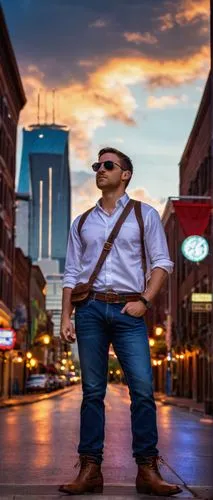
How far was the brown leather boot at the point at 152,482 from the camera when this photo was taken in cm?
585

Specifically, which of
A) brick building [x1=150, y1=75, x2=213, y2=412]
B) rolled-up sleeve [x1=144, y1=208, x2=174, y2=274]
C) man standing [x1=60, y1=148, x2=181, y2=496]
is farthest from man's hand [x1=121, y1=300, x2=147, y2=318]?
brick building [x1=150, y1=75, x2=213, y2=412]

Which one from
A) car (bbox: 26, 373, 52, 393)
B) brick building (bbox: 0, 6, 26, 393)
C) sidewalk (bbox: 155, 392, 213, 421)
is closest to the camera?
sidewalk (bbox: 155, 392, 213, 421)

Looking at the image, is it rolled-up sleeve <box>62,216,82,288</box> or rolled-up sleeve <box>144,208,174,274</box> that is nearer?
rolled-up sleeve <box>144,208,174,274</box>

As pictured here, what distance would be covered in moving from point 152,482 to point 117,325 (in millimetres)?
995

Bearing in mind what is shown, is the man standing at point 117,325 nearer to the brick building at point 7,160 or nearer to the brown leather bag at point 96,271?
the brown leather bag at point 96,271

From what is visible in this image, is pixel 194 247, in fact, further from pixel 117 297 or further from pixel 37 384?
pixel 117 297

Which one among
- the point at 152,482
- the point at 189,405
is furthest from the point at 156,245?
the point at 189,405

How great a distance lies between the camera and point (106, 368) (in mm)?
6207

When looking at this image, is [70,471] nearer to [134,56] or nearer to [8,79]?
[134,56]

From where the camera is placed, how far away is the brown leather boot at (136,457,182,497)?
5.85 m

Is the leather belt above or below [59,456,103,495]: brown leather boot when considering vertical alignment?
above

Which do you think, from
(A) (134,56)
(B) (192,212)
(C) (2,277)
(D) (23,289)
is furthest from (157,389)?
(A) (134,56)

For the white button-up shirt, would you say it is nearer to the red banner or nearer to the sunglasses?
the sunglasses

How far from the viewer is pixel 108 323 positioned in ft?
20.0
